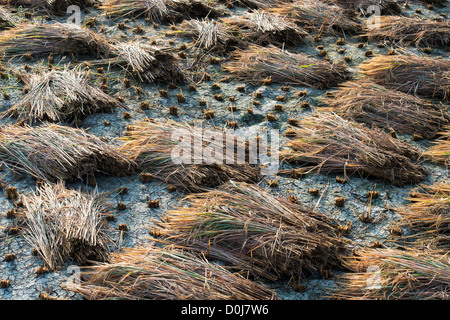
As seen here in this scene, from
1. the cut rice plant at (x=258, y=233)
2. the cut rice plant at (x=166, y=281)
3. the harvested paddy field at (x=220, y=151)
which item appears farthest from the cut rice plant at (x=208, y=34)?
the cut rice plant at (x=166, y=281)

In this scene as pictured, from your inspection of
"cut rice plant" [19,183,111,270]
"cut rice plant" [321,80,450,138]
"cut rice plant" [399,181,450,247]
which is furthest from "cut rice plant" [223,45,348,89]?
"cut rice plant" [19,183,111,270]

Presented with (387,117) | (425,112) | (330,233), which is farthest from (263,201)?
(425,112)

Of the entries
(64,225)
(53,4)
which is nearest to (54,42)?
(53,4)

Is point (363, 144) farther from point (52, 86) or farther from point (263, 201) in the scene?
point (52, 86)

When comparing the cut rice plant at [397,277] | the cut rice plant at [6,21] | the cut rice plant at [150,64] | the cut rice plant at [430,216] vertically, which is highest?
the cut rice plant at [6,21]

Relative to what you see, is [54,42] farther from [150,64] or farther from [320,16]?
[320,16]

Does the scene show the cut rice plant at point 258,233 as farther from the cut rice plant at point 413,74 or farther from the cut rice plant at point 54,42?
the cut rice plant at point 54,42
